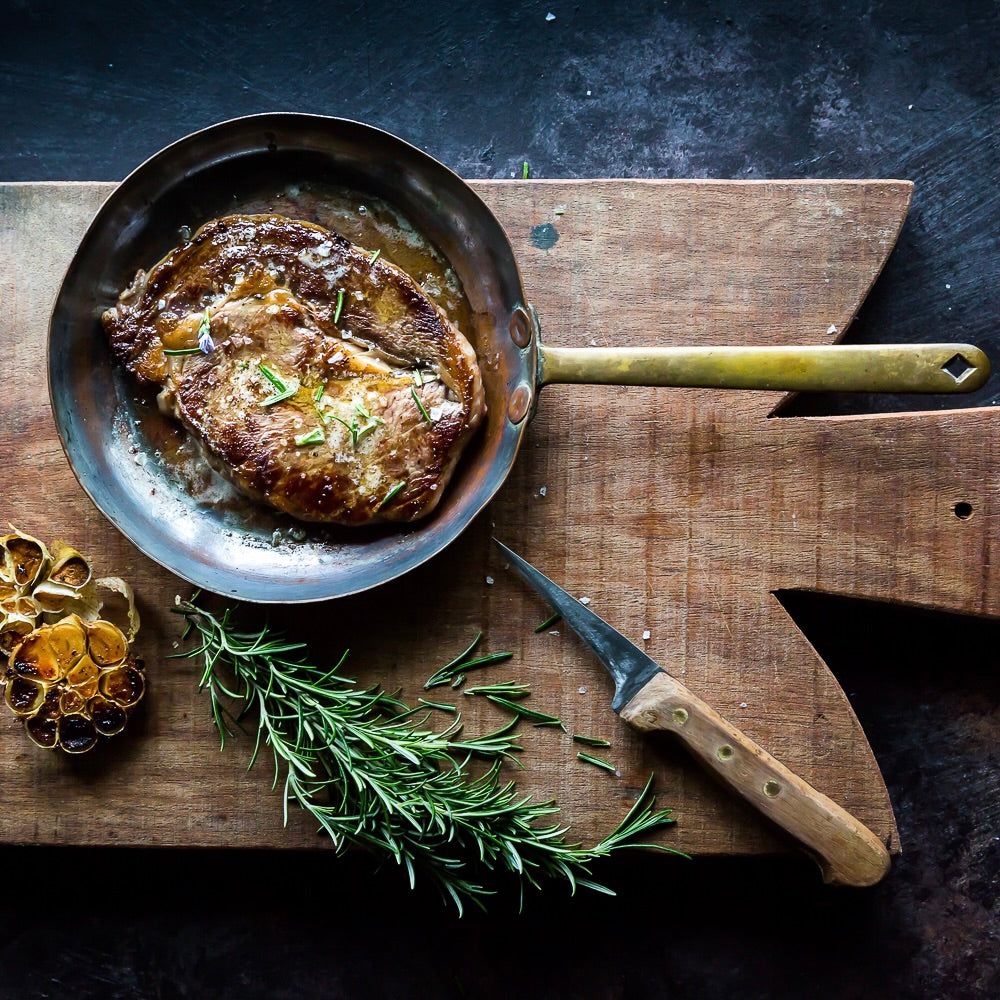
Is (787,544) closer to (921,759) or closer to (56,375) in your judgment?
(921,759)

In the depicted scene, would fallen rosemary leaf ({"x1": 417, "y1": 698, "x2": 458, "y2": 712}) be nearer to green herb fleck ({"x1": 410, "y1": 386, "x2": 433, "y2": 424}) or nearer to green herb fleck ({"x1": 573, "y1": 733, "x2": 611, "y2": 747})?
green herb fleck ({"x1": 573, "y1": 733, "x2": 611, "y2": 747})

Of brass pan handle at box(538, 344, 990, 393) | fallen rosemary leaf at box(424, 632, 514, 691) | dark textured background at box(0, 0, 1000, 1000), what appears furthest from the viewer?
dark textured background at box(0, 0, 1000, 1000)

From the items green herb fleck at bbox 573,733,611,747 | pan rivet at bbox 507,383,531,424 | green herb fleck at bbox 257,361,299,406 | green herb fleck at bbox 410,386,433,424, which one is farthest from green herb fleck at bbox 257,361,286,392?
green herb fleck at bbox 573,733,611,747

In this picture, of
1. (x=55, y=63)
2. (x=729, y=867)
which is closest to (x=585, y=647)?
(x=729, y=867)

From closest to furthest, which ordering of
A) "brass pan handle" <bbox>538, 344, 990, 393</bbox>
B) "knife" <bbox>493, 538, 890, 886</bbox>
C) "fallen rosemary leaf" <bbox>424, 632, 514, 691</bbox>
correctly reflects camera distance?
"brass pan handle" <bbox>538, 344, 990, 393</bbox> → "knife" <bbox>493, 538, 890, 886</bbox> → "fallen rosemary leaf" <bbox>424, 632, 514, 691</bbox>

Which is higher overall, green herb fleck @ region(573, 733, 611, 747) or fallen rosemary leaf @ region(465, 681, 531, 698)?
fallen rosemary leaf @ region(465, 681, 531, 698)

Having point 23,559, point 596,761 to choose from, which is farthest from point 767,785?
point 23,559
